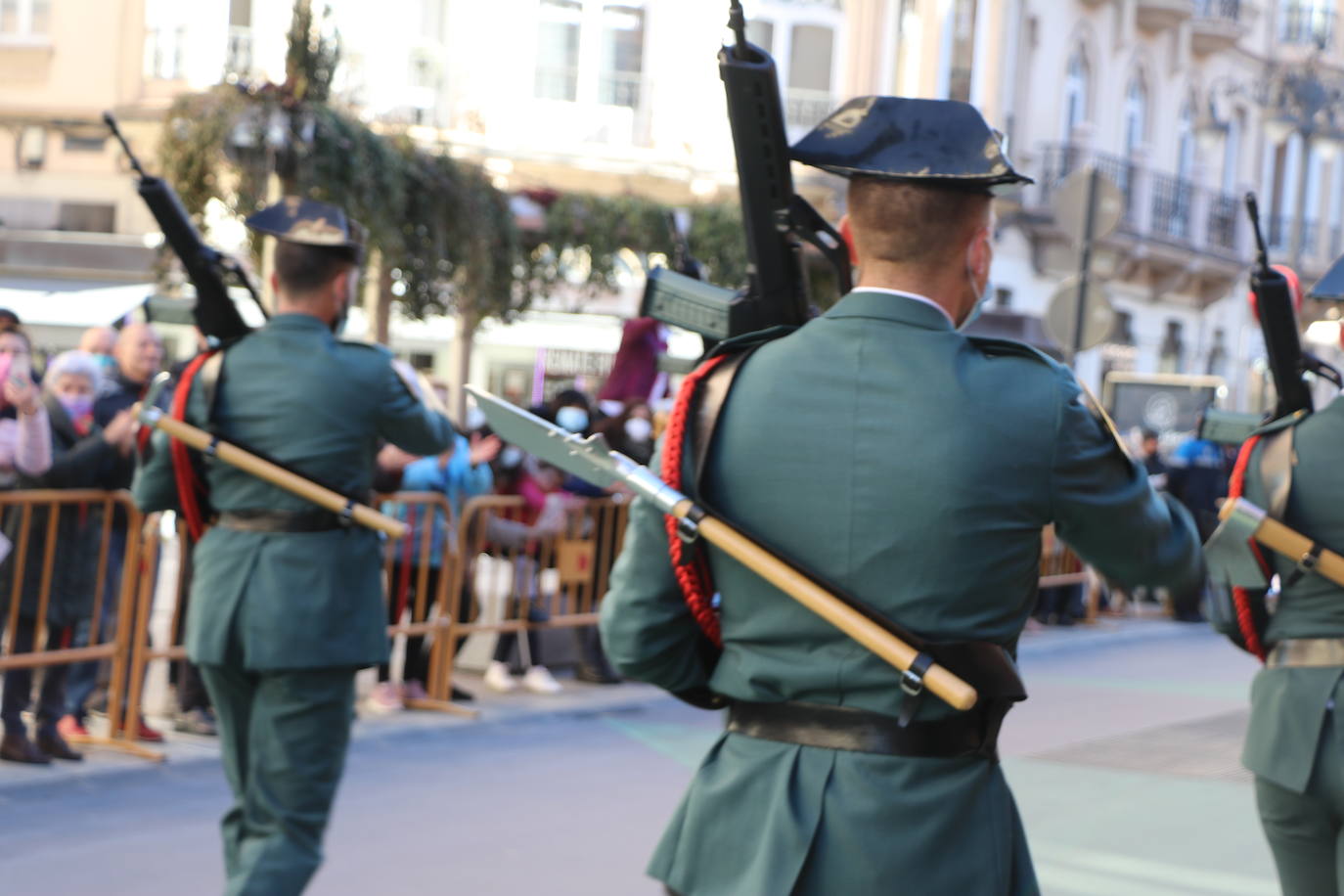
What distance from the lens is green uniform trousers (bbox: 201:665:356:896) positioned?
15.9 feet

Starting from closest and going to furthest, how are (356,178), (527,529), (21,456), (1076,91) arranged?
(21,456) < (527,529) < (356,178) < (1076,91)

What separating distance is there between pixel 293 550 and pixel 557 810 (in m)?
2.80

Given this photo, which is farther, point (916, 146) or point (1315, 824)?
point (1315, 824)

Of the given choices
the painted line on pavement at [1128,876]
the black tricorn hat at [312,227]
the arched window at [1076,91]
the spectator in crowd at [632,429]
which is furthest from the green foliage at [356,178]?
the arched window at [1076,91]

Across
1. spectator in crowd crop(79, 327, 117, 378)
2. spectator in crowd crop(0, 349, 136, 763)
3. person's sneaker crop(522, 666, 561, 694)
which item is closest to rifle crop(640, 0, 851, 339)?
spectator in crowd crop(0, 349, 136, 763)

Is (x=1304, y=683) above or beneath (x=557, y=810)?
above

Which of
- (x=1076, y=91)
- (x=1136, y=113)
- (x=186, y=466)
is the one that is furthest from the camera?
(x=1136, y=113)

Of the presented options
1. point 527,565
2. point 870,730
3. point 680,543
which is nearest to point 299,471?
point 680,543

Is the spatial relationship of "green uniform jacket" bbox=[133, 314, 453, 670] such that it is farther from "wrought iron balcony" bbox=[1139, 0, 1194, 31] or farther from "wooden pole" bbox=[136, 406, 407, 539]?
"wrought iron balcony" bbox=[1139, 0, 1194, 31]

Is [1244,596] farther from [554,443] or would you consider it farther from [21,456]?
[21,456]

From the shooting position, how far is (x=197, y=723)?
28.0 feet

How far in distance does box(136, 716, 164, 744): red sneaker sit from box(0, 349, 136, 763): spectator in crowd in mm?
436

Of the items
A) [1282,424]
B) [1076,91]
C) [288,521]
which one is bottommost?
[288,521]

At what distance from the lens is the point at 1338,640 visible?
4438 mm
